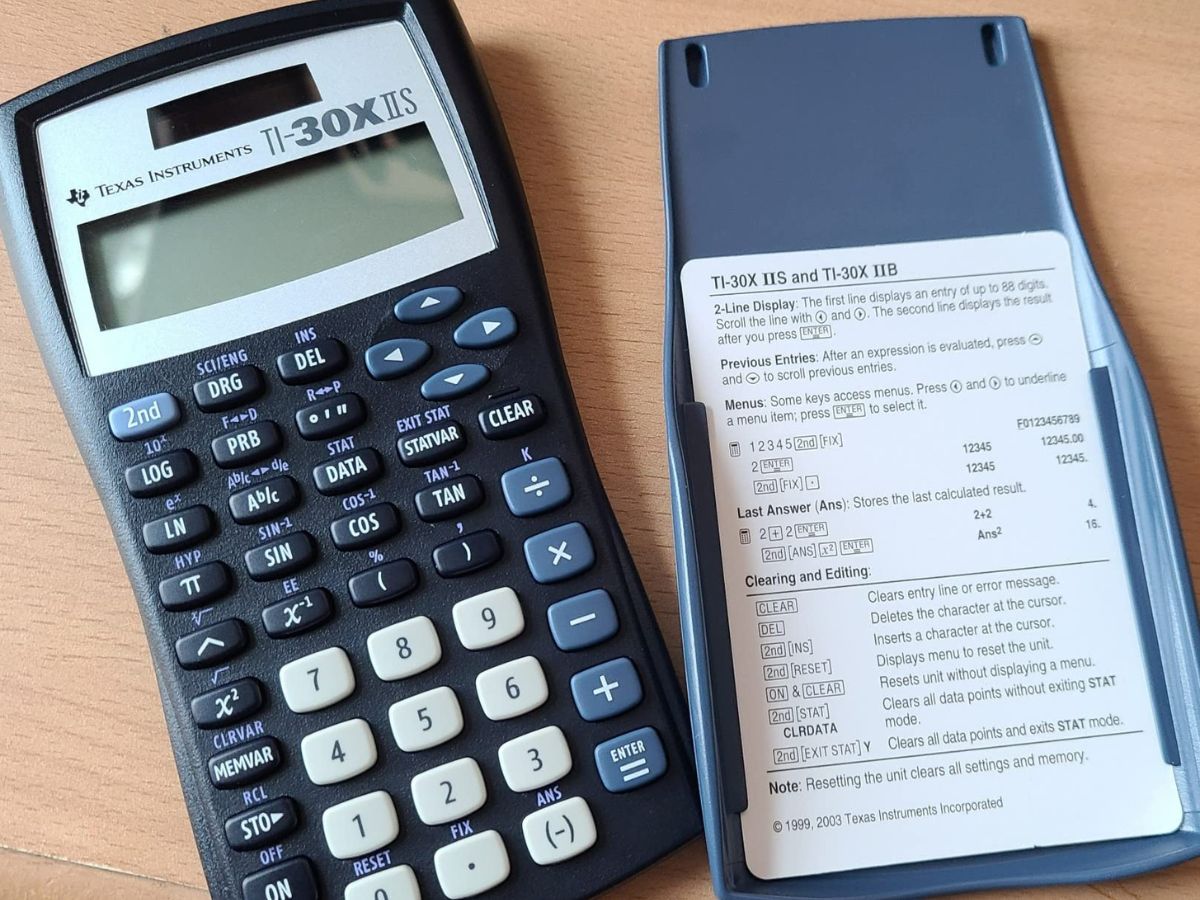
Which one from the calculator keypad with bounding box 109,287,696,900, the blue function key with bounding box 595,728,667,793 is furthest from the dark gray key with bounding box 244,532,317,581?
the blue function key with bounding box 595,728,667,793

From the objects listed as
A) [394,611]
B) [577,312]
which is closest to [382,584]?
[394,611]

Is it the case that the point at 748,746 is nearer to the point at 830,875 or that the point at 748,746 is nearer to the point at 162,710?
the point at 830,875

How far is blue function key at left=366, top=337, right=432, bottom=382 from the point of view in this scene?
1.05ft

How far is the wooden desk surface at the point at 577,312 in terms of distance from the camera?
0.30m

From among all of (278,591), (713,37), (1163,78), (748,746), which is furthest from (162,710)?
(1163,78)

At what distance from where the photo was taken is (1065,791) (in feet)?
0.98

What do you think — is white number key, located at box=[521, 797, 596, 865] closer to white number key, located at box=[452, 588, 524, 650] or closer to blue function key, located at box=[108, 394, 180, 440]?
white number key, located at box=[452, 588, 524, 650]

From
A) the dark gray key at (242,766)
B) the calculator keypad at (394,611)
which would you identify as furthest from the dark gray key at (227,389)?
the dark gray key at (242,766)

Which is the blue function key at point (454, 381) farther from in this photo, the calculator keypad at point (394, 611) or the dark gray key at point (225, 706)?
the dark gray key at point (225, 706)

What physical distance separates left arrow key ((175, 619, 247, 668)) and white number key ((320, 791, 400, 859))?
0.17 feet

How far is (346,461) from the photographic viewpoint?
1.02 ft

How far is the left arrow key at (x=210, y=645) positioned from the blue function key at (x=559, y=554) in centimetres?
9

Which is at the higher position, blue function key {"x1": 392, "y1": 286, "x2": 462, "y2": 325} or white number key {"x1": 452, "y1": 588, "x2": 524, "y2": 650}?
blue function key {"x1": 392, "y1": 286, "x2": 462, "y2": 325}

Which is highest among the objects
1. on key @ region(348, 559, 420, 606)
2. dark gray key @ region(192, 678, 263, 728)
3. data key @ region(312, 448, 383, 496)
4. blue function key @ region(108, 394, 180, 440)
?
blue function key @ region(108, 394, 180, 440)
